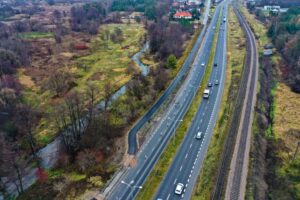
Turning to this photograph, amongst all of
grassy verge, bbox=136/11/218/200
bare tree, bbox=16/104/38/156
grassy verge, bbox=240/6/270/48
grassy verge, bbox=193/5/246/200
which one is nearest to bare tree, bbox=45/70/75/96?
bare tree, bbox=16/104/38/156

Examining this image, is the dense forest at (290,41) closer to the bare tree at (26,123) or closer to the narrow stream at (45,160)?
the narrow stream at (45,160)

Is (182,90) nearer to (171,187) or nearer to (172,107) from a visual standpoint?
(172,107)

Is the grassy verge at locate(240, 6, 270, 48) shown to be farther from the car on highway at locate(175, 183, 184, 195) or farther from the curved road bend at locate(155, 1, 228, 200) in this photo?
the car on highway at locate(175, 183, 184, 195)

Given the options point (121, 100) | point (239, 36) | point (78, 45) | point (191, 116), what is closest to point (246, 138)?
point (191, 116)

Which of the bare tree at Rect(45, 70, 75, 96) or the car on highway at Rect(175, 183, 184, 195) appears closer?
the car on highway at Rect(175, 183, 184, 195)

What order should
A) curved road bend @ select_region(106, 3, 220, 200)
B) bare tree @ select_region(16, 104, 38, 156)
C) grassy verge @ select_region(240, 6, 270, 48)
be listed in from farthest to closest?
grassy verge @ select_region(240, 6, 270, 48) < bare tree @ select_region(16, 104, 38, 156) < curved road bend @ select_region(106, 3, 220, 200)

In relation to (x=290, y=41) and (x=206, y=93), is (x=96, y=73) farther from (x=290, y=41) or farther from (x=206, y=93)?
(x=290, y=41)
